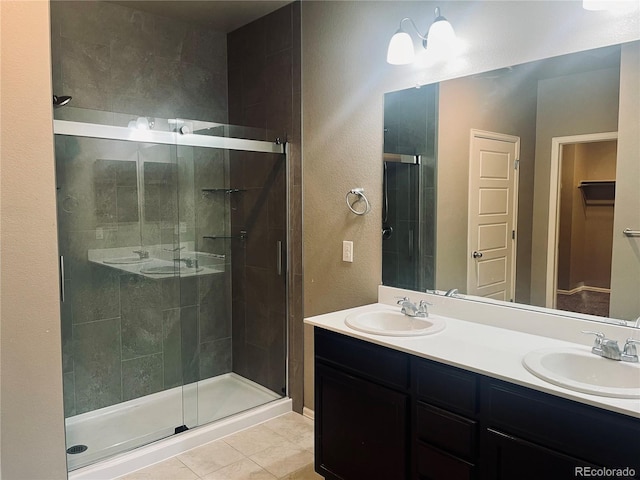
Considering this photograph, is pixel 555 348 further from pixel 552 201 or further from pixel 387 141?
pixel 387 141

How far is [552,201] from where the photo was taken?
193cm

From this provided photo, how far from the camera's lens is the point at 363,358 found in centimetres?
203

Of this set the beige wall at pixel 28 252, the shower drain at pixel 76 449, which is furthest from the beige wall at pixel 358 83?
the beige wall at pixel 28 252

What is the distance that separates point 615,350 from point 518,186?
30.4 inches

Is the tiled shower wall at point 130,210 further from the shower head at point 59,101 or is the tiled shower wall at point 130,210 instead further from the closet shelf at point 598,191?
the closet shelf at point 598,191

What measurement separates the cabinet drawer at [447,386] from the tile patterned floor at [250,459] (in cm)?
102

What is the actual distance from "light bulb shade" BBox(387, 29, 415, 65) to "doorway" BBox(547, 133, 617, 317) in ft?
2.65

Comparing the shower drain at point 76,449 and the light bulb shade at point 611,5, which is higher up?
the light bulb shade at point 611,5

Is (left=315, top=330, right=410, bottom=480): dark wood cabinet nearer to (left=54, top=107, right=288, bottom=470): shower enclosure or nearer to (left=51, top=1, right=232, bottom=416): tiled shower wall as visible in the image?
(left=54, top=107, right=288, bottom=470): shower enclosure

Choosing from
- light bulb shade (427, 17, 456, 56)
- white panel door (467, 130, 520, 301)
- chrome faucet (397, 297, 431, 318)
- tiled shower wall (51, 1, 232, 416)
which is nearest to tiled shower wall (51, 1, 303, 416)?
tiled shower wall (51, 1, 232, 416)

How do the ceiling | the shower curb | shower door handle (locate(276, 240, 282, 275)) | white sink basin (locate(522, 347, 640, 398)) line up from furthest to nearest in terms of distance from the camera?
shower door handle (locate(276, 240, 282, 275)) < the ceiling < the shower curb < white sink basin (locate(522, 347, 640, 398))

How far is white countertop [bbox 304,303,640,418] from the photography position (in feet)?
4.43

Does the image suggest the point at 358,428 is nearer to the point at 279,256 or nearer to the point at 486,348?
the point at 486,348

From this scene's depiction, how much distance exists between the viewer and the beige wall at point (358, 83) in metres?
1.95
